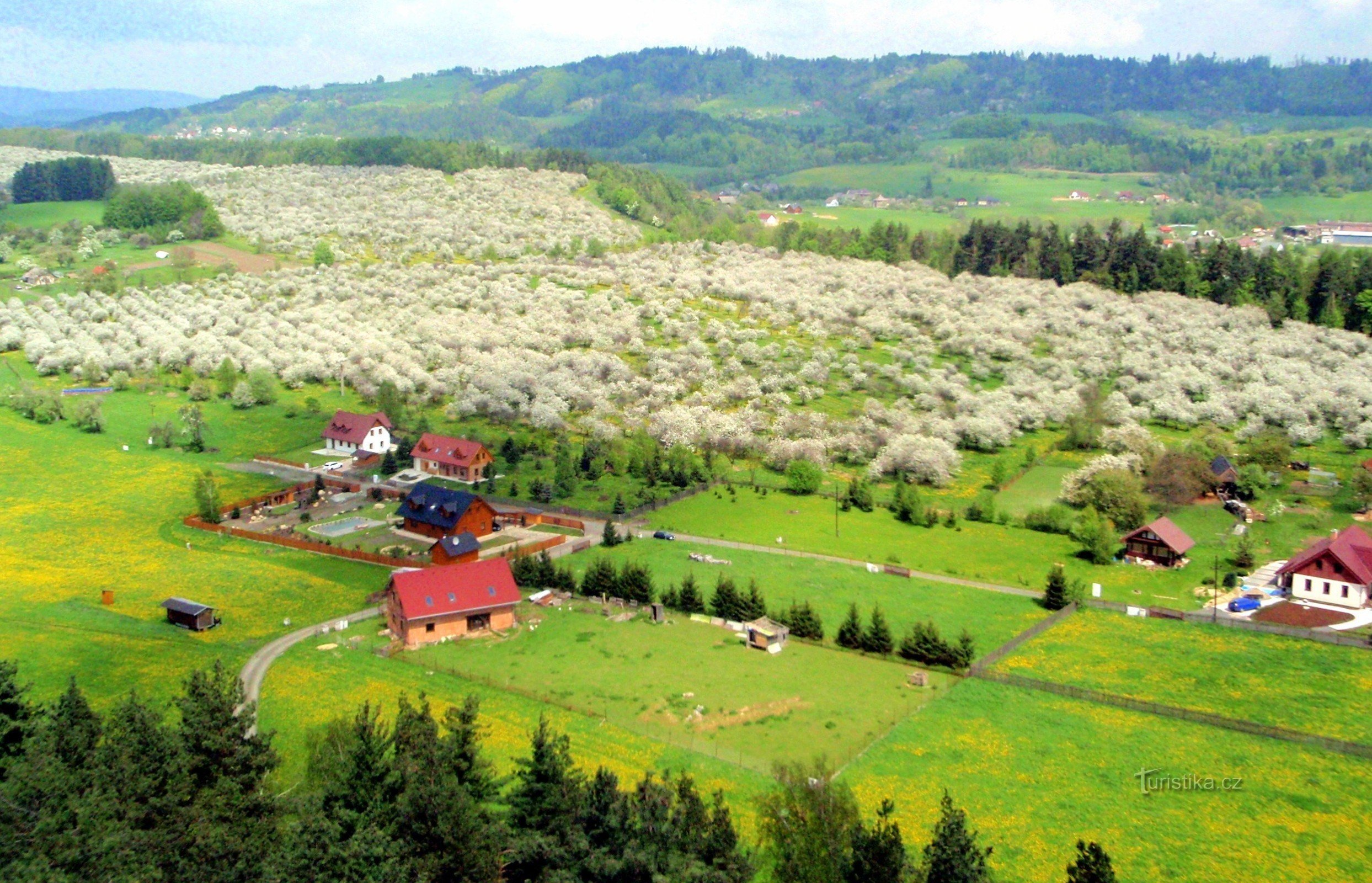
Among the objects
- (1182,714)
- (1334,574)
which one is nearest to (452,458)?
(1182,714)

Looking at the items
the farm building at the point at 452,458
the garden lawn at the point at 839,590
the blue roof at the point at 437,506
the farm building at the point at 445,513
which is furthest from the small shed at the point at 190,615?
the farm building at the point at 452,458

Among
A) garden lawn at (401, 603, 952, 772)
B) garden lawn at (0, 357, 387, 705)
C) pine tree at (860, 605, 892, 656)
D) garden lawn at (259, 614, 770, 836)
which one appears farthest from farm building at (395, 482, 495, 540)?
pine tree at (860, 605, 892, 656)

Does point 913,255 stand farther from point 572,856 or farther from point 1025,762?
point 572,856

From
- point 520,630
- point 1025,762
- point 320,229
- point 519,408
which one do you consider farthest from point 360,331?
point 1025,762

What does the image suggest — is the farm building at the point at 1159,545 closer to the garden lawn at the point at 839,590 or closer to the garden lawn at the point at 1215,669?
the garden lawn at the point at 1215,669

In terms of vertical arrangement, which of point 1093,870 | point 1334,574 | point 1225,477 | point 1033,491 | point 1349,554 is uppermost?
point 1093,870

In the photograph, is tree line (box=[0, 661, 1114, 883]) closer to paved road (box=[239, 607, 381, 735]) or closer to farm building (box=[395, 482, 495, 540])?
paved road (box=[239, 607, 381, 735])

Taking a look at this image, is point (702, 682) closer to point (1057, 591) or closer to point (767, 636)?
point (767, 636)
